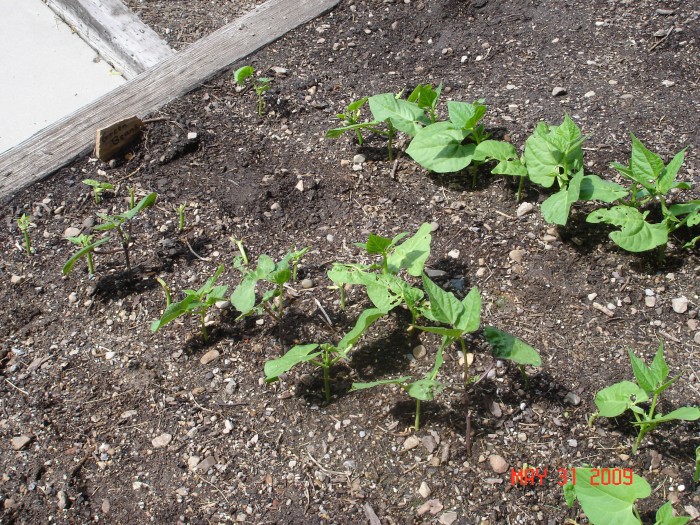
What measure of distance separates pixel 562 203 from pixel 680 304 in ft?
1.54

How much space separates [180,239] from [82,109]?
2.84 feet

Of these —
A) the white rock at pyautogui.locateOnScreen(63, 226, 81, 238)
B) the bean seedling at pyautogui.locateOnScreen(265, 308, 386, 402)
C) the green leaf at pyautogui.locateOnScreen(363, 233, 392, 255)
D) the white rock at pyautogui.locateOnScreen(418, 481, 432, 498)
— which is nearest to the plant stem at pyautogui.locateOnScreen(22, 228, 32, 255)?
the white rock at pyautogui.locateOnScreen(63, 226, 81, 238)

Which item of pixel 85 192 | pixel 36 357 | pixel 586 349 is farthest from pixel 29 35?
pixel 586 349

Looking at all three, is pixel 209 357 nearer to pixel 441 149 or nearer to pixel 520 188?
pixel 441 149

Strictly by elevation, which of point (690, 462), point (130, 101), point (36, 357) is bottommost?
point (690, 462)

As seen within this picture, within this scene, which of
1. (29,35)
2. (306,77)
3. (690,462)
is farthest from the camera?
(29,35)

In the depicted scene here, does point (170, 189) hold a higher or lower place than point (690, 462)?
higher

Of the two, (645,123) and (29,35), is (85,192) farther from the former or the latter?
(645,123)

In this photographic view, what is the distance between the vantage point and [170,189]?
272cm

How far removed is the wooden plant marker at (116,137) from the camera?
2.80 metres

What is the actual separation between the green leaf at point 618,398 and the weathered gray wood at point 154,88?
2111mm

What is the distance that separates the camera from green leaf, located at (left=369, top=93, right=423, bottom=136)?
2.62 meters

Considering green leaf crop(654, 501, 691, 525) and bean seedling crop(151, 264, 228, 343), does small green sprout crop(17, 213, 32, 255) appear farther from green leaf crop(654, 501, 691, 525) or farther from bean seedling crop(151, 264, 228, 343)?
green leaf crop(654, 501, 691, 525)

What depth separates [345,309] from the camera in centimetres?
229
